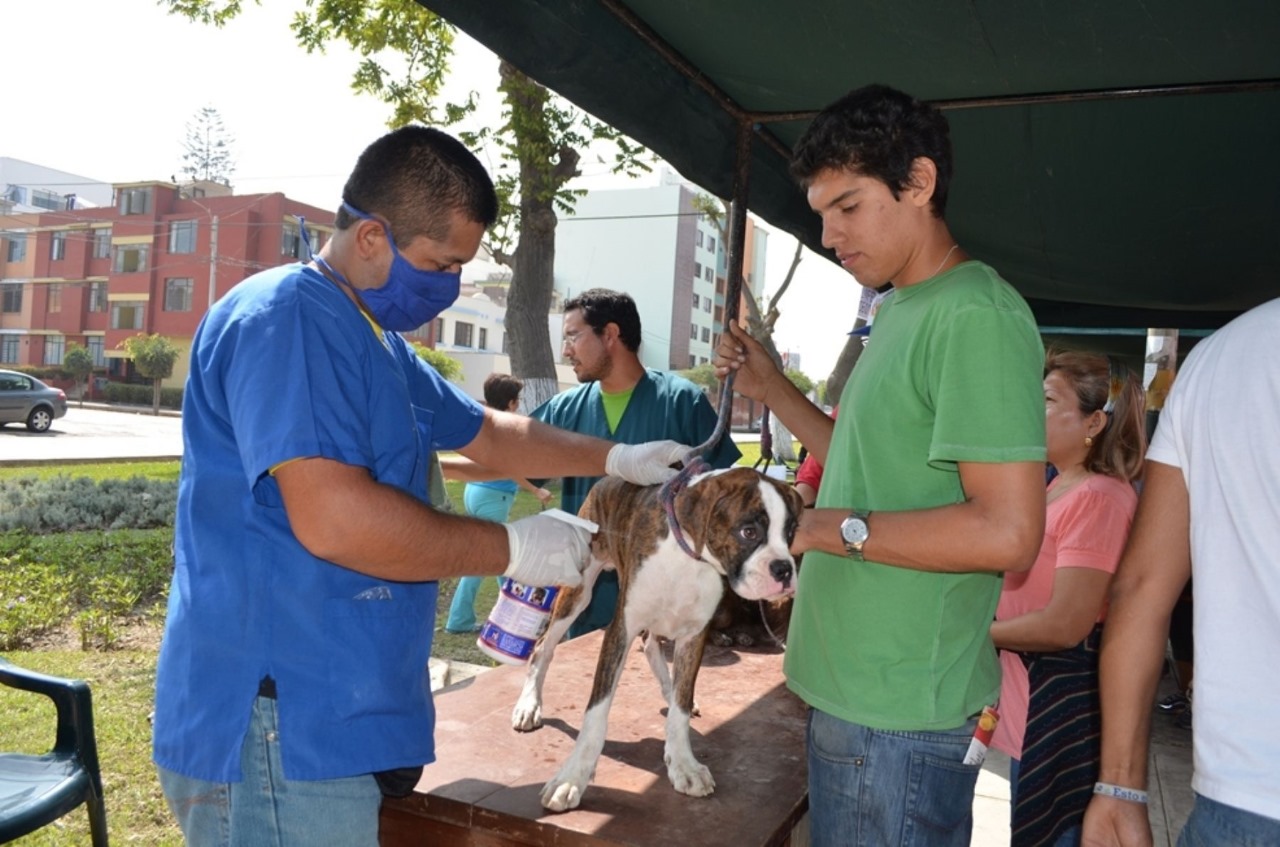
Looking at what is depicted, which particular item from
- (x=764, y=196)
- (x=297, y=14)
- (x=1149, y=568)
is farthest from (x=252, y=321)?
(x=297, y=14)

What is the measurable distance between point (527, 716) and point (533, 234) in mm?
9360

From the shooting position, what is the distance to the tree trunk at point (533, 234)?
11281 mm

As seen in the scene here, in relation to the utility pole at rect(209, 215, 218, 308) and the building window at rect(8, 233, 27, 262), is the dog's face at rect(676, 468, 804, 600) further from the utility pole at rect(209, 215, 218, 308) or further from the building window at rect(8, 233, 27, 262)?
the building window at rect(8, 233, 27, 262)

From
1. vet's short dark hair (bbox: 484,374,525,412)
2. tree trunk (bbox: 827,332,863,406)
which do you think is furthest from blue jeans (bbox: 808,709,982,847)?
tree trunk (bbox: 827,332,863,406)

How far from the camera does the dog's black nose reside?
7.50 ft

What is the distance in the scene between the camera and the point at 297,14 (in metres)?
12.4

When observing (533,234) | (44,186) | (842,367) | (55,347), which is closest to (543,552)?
(842,367)

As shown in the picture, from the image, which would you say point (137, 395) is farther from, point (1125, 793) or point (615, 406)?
point (1125, 793)

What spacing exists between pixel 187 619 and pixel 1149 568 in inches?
70.7

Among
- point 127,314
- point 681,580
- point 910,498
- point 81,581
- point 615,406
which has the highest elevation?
point 127,314

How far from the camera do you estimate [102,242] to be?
5222 cm

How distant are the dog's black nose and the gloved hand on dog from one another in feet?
1.65

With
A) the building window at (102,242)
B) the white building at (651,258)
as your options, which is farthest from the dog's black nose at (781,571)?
the white building at (651,258)

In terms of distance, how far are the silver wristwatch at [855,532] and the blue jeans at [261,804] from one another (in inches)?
43.2
